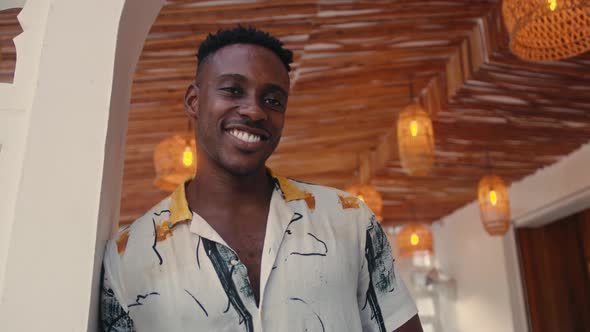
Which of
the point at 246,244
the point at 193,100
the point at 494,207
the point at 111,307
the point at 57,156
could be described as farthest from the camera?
the point at 494,207

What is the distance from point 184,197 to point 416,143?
6.78ft

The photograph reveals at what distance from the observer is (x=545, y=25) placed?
1.90m

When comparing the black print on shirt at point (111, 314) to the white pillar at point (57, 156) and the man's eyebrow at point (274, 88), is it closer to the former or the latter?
the white pillar at point (57, 156)

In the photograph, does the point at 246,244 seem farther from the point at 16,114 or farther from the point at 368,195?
the point at 368,195

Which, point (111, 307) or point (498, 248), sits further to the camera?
point (498, 248)

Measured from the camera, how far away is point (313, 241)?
0.90 meters

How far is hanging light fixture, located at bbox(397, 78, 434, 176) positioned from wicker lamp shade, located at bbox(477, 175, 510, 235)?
1.22 m

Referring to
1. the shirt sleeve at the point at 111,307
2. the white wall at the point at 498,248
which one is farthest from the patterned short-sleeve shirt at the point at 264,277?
the white wall at the point at 498,248

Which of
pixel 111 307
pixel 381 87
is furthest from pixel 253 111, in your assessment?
pixel 381 87

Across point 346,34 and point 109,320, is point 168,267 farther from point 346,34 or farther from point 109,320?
point 346,34

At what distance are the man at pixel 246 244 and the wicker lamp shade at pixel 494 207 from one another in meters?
3.12

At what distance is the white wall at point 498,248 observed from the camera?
14.0ft

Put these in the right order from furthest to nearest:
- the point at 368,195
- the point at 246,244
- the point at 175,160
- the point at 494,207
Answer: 1. the point at 368,195
2. the point at 494,207
3. the point at 175,160
4. the point at 246,244

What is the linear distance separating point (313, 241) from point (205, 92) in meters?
0.30
